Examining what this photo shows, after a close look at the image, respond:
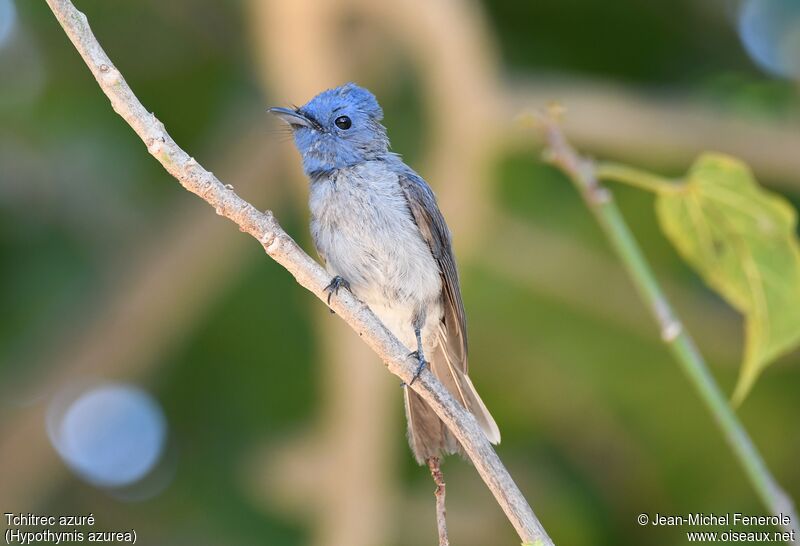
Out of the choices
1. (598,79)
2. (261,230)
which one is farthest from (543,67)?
(261,230)

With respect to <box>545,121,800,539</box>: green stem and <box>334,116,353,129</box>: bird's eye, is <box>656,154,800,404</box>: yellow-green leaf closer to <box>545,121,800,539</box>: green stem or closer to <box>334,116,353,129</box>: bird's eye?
<box>545,121,800,539</box>: green stem

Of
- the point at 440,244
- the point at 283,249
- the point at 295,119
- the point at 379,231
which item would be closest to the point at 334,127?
the point at 295,119

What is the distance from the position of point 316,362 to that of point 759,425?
2382 millimetres

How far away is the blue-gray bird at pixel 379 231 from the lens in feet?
10.8

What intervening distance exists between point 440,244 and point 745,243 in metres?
1.01

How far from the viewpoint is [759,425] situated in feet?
16.5

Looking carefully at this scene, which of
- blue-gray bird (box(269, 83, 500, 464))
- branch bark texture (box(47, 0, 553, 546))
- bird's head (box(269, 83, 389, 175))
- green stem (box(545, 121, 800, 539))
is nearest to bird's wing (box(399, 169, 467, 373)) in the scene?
blue-gray bird (box(269, 83, 500, 464))

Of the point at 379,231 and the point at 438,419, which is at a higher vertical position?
the point at 379,231

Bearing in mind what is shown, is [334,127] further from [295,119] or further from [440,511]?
[440,511]

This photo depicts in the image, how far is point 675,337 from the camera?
8.21ft

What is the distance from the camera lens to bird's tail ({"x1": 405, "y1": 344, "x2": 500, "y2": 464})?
9.34ft

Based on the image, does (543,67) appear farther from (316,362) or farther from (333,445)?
(333,445)

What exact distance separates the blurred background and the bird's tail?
101 centimetres

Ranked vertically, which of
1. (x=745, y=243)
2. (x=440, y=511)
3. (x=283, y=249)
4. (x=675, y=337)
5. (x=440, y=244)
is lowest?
(x=440, y=511)
